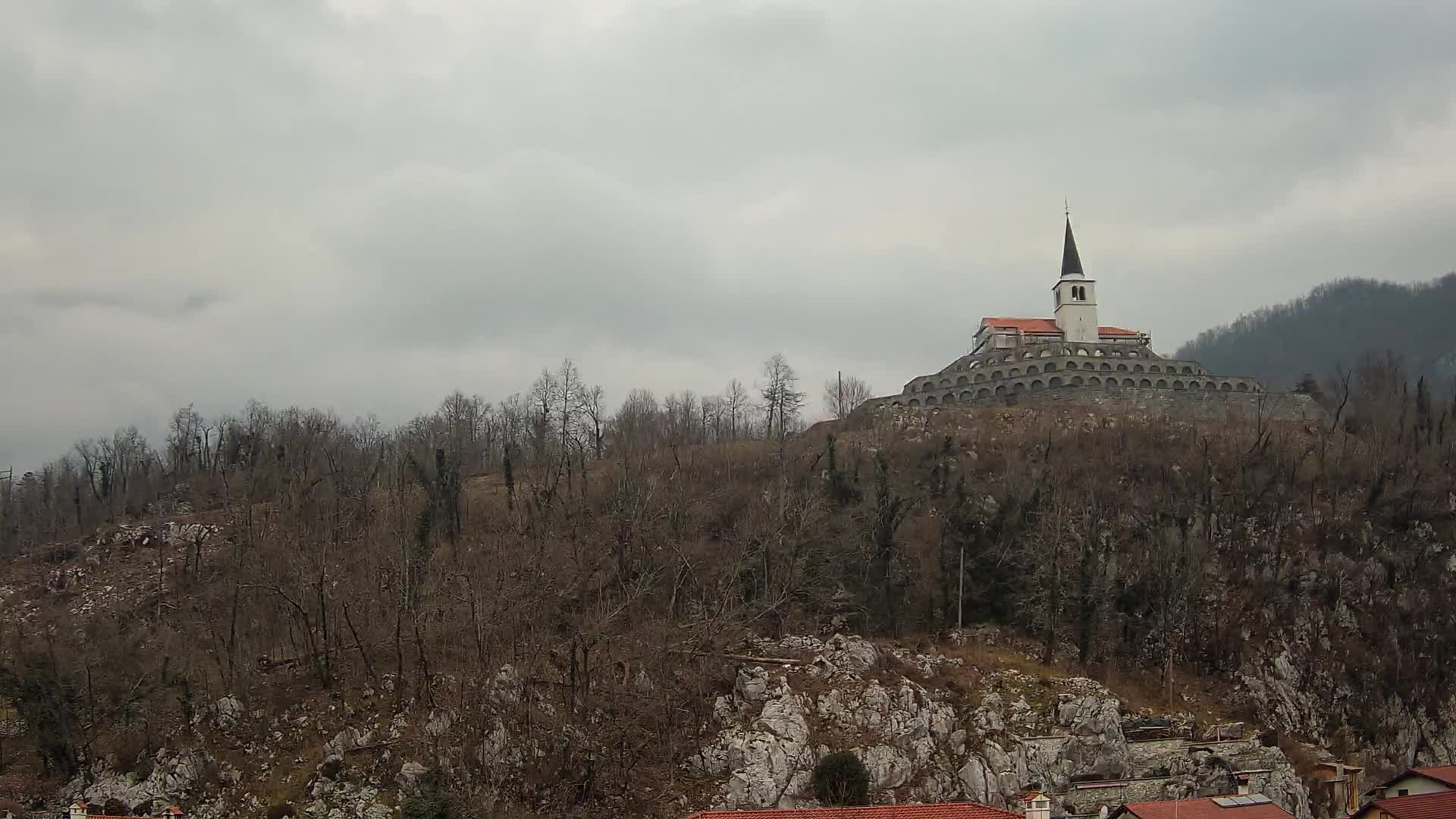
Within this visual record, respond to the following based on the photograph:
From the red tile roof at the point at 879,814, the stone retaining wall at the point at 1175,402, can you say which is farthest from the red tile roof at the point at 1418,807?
the stone retaining wall at the point at 1175,402

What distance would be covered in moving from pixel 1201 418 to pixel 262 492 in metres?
57.4

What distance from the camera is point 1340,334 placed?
503 ft

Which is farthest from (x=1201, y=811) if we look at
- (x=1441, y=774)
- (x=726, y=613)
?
(x=726, y=613)

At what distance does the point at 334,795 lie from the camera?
1372 inches

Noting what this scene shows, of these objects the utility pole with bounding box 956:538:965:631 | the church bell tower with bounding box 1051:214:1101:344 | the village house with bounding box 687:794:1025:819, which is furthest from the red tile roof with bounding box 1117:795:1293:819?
the church bell tower with bounding box 1051:214:1101:344

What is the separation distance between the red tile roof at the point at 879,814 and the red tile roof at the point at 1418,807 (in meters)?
9.92

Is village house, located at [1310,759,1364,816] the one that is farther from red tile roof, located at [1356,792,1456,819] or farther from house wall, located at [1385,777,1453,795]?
red tile roof, located at [1356,792,1456,819]

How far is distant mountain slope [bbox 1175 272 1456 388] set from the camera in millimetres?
140500

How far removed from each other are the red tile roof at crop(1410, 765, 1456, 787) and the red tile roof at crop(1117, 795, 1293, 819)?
7.68 meters

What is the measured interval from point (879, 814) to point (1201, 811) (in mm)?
8900

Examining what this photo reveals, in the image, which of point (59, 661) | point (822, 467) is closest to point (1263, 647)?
point (822, 467)

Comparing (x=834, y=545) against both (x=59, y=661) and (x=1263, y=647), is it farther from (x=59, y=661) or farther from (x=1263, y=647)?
(x=59, y=661)

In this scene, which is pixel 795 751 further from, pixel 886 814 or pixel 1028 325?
pixel 1028 325

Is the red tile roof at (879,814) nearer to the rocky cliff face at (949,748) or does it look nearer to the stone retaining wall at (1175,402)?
the rocky cliff face at (949,748)
